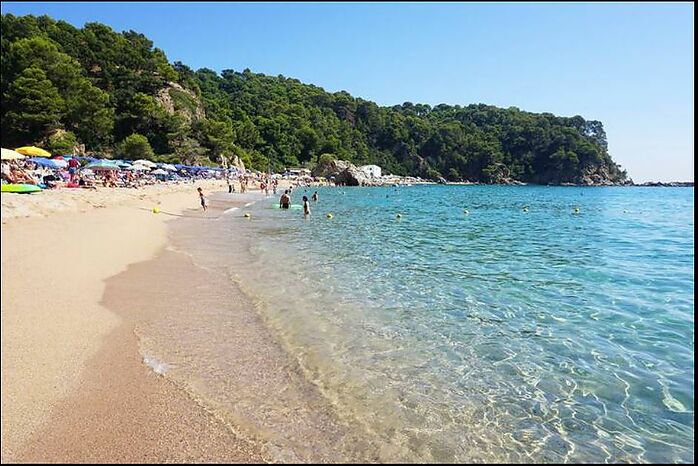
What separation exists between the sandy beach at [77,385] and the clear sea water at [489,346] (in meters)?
1.78

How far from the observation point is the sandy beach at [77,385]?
407 cm

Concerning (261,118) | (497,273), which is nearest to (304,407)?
(497,273)

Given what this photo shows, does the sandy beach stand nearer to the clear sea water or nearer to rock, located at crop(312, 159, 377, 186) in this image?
the clear sea water

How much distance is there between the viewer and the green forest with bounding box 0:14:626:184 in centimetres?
5919

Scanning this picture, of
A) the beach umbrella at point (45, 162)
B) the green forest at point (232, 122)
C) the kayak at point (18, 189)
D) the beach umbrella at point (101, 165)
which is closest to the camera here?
the kayak at point (18, 189)

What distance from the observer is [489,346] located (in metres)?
7.65

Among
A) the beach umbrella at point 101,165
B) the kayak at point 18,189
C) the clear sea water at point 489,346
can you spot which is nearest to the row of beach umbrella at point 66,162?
the beach umbrella at point 101,165

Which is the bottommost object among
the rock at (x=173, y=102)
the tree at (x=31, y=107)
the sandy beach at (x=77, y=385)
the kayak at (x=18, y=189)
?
the sandy beach at (x=77, y=385)

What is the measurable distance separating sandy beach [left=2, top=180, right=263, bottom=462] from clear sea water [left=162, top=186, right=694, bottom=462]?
1779 millimetres

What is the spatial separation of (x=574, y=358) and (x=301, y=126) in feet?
402

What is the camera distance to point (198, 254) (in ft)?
47.2

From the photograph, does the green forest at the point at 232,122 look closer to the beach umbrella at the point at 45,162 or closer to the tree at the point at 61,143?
the tree at the point at 61,143

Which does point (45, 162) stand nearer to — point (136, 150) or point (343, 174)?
point (136, 150)

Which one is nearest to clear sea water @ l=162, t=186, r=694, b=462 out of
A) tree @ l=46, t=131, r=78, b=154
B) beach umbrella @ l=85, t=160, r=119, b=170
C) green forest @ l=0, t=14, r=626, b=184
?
beach umbrella @ l=85, t=160, r=119, b=170
